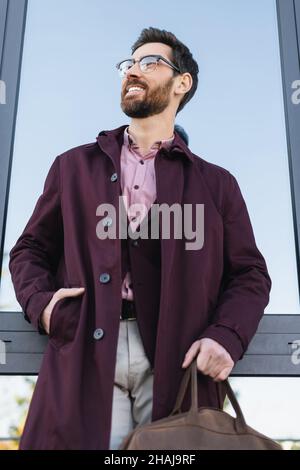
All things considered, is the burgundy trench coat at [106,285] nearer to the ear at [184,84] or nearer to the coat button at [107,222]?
the coat button at [107,222]

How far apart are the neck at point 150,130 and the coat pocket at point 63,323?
718 mm

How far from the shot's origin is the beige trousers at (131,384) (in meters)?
1.76

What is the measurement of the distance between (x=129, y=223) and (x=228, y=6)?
1.21 metres

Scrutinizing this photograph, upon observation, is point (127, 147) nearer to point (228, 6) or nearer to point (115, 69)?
point (115, 69)

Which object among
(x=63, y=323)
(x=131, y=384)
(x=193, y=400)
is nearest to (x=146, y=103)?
(x=63, y=323)

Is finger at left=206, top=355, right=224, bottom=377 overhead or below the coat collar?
below

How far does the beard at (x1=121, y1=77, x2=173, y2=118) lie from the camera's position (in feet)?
7.36

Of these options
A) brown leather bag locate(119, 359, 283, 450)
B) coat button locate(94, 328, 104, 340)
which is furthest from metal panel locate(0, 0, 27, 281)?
brown leather bag locate(119, 359, 283, 450)

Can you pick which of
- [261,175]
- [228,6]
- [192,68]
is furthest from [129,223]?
[228,6]

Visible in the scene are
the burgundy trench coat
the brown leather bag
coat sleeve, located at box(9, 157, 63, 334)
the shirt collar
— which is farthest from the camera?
the shirt collar

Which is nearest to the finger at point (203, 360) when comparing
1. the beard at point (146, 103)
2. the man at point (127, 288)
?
the man at point (127, 288)

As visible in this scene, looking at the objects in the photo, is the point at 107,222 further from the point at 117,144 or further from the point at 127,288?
the point at 117,144

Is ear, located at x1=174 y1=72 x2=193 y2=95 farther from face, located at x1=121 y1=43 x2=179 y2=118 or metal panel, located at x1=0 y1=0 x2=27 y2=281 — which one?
metal panel, located at x1=0 y1=0 x2=27 y2=281

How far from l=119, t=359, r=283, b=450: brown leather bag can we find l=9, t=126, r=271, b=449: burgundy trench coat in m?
0.12
